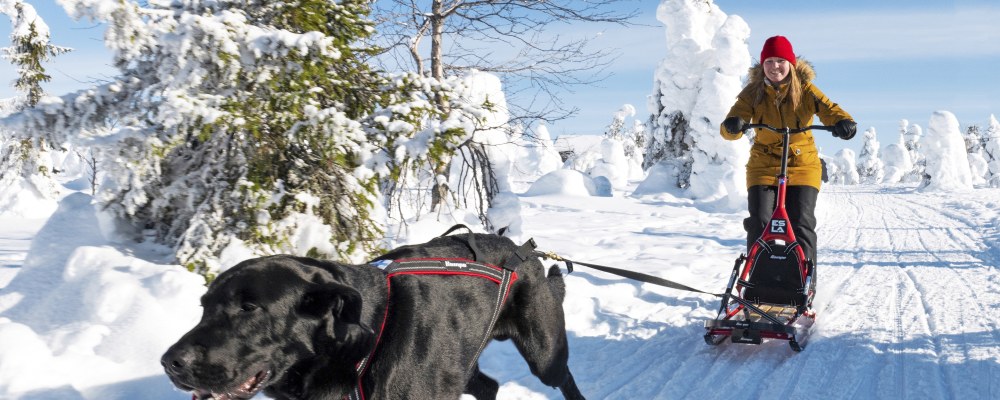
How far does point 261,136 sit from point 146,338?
154 centimetres

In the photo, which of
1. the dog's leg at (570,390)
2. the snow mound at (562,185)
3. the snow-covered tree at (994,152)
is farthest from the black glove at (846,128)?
the snow-covered tree at (994,152)

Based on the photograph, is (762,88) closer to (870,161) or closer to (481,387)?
(481,387)

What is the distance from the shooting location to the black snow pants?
Answer: 4926 mm

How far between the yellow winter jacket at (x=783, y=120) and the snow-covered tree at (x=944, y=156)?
38.5 m

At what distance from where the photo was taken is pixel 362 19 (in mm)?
5395

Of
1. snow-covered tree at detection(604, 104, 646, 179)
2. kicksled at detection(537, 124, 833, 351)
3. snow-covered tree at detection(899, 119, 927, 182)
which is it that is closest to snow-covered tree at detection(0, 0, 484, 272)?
kicksled at detection(537, 124, 833, 351)

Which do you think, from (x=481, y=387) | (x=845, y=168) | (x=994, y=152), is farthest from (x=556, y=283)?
(x=845, y=168)

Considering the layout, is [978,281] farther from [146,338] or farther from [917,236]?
[146,338]

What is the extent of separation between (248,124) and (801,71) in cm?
401

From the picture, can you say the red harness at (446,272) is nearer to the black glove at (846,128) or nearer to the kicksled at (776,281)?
the kicksled at (776,281)

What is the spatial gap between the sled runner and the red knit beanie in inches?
20.7

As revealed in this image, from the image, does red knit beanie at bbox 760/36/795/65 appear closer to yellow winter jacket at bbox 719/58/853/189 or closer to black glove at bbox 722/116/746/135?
yellow winter jacket at bbox 719/58/853/189

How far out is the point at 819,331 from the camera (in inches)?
194

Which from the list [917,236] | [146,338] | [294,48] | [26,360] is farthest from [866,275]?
[26,360]
